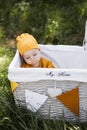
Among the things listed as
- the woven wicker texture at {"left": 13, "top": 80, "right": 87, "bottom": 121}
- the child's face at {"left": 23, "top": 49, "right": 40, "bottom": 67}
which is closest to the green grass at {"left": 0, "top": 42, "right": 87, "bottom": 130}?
the woven wicker texture at {"left": 13, "top": 80, "right": 87, "bottom": 121}

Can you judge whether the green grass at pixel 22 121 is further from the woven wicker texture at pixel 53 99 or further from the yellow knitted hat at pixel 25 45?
the yellow knitted hat at pixel 25 45

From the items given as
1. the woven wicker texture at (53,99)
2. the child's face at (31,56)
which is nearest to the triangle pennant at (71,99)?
the woven wicker texture at (53,99)

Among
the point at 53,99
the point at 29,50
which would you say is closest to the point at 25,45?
the point at 29,50

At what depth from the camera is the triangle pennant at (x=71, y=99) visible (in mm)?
2804

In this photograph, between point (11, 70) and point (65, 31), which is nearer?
point (11, 70)

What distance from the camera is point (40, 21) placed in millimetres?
4719

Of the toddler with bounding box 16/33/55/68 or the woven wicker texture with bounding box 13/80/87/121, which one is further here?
the toddler with bounding box 16/33/55/68

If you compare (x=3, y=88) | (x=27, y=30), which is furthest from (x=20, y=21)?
(x=3, y=88)

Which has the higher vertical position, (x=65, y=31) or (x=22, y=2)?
(x=22, y=2)

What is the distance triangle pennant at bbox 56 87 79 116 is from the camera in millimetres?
2804

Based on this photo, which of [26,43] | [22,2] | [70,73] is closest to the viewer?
[70,73]

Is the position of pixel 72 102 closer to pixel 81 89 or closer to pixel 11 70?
pixel 81 89

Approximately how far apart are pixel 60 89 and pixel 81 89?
12 cm

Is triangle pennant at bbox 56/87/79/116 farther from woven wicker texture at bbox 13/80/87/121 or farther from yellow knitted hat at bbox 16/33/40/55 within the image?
yellow knitted hat at bbox 16/33/40/55
